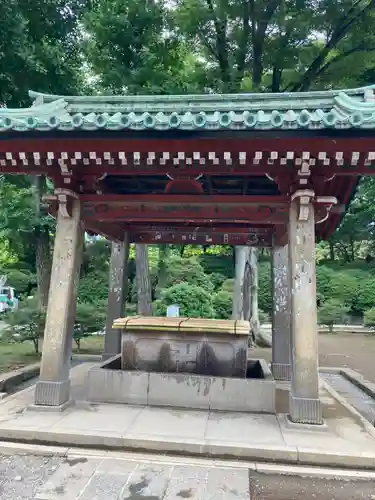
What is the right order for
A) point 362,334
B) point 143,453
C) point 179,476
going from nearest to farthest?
point 179,476, point 143,453, point 362,334

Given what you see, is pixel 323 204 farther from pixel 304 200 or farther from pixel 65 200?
pixel 65 200

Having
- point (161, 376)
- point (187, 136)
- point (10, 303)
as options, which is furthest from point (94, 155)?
point (10, 303)

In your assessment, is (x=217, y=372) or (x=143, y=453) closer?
(x=143, y=453)

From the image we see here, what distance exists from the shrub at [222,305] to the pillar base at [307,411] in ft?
43.9

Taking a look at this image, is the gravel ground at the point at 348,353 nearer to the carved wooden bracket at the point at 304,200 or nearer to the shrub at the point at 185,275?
the shrub at the point at 185,275

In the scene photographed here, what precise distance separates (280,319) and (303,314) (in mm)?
2952

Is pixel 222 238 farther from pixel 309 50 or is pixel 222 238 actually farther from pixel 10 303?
pixel 10 303

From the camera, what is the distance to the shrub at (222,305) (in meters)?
18.8

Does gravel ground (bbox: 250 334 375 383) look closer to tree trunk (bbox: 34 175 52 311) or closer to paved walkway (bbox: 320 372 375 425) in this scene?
paved walkway (bbox: 320 372 375 425)

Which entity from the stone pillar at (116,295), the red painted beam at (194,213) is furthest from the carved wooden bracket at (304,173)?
the stone pillar at (116,295)

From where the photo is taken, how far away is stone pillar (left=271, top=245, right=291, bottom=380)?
27.0 feet

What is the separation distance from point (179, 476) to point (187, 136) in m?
3.89

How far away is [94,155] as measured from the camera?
517cm

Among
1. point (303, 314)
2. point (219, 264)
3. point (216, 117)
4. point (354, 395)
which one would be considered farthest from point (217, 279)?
point (216, 117)
